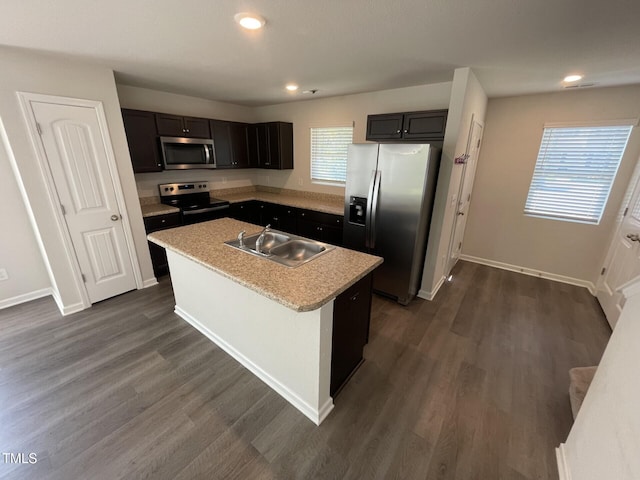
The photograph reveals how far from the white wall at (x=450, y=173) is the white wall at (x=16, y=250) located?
4244mm

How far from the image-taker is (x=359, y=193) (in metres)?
2.90

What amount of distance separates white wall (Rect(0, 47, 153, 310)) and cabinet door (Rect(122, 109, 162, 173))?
0.47m

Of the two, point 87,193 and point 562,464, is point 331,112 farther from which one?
point 562,464

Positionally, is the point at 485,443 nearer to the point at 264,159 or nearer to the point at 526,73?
the point at 526,73

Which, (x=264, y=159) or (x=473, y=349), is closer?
(x=473, y=349)

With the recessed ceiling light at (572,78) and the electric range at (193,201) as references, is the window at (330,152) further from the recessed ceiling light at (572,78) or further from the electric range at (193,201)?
the recessed ceiling light at (572,78)

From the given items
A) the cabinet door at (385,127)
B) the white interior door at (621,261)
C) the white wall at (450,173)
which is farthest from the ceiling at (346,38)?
the white interior door at (621,261)

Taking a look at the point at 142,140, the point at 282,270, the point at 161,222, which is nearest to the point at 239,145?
the point at 142,140

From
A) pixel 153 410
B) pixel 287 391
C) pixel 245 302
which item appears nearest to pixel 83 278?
pixel 153 410

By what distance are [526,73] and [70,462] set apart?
14.5 ft

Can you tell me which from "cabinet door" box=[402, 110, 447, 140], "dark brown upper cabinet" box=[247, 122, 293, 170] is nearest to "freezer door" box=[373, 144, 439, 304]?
"cabinet door" box=[402, 110, 447, 140]

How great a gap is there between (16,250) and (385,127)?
4296mm

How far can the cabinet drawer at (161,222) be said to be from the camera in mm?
3145

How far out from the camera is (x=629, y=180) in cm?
291
